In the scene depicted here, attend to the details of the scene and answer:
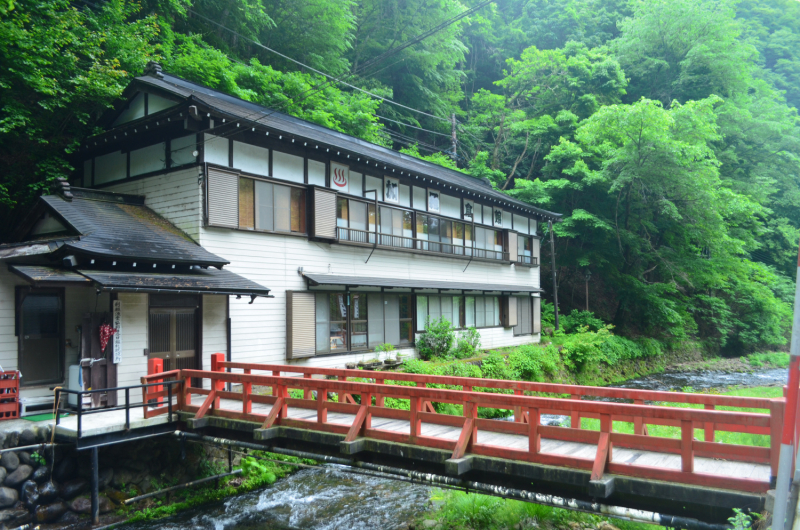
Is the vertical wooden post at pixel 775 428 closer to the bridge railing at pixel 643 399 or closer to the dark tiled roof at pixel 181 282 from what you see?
the bridge railing at pixel 643 399

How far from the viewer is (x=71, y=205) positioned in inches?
483

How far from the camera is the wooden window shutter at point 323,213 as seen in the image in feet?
50.9

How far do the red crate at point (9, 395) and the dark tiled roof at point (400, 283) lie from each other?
23.8 ft

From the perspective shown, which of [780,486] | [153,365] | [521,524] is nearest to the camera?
[780,486]

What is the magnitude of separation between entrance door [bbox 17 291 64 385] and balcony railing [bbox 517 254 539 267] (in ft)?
68.7

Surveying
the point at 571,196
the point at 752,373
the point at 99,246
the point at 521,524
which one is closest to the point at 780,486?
the point at 521,524

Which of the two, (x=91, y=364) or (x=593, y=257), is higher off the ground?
(x=593, y=257)

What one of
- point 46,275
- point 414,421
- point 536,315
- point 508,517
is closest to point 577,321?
point 536,315

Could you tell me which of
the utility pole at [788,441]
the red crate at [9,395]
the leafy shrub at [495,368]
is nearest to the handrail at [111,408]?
the red crate at [9,395]

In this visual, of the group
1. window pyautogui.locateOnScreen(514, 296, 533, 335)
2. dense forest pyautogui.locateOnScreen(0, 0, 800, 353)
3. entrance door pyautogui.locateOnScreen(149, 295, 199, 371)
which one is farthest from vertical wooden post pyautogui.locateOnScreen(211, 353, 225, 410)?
window pyautogui.locateOnScreen(514, 296, 533, 335)

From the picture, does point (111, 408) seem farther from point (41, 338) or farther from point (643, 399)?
point (643, 399)

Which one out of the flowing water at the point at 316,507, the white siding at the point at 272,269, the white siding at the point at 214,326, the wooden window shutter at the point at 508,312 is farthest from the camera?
the wooden window shutter at the point at 508,312

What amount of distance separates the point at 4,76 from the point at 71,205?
5155 mm

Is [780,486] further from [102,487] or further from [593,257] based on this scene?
[593,257]
